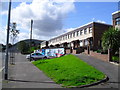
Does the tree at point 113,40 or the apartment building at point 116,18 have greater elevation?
the apartment building at point 116,18

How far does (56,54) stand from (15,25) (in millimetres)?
16679

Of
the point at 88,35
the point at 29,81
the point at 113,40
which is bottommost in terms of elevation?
the point at 29,81

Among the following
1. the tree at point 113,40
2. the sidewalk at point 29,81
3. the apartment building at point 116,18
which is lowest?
the sidewalk at point 29,81

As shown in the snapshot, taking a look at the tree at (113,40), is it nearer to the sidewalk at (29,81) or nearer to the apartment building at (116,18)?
the apartment building at (116,18)

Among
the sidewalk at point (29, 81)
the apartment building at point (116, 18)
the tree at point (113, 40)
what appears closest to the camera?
the sidewalk at point (29, 81)

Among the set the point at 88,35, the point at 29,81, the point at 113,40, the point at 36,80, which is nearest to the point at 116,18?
the point at 113,40

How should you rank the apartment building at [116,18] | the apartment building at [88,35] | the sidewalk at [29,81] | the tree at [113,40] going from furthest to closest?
the apartment building at [88,35] → the apartment building at [116,18] → the tree at [113,40] → the sidewalk at [29,81]

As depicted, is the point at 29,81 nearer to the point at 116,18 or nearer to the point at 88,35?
the point at 116,18

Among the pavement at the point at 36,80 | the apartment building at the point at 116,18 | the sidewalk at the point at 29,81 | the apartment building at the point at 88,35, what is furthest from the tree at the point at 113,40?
the sidewalk at the point at 29,81

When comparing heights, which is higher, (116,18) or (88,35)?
(116,18)

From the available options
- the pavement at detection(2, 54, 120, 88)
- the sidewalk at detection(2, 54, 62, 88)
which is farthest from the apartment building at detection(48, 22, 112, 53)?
the sidewalk at detection(2, 54, 62, 88)

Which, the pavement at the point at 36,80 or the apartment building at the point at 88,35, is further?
the apartment building at the point at 88,35

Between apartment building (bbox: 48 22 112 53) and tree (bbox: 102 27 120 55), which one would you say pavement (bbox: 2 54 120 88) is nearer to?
tree (bbox: 102 27 120 55)

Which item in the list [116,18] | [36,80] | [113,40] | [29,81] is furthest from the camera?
[116,18]
